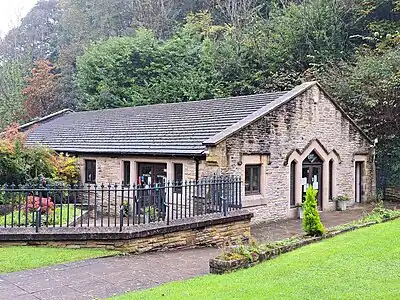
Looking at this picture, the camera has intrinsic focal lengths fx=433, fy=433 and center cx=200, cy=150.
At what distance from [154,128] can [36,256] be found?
12847 mm

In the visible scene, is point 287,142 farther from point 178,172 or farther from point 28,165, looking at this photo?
point 28,165

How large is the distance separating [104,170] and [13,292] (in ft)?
45.9

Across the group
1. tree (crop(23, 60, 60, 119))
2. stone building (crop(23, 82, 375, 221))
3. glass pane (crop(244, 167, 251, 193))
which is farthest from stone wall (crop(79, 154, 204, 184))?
tree (crop(23, 60, 60, 119))

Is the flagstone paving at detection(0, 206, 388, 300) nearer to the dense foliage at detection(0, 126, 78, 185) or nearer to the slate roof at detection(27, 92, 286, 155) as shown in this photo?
the slate roof at detection(27, 92, 286, 155)

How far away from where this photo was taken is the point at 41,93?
1674 inches

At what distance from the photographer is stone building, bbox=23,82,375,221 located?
55.0ft

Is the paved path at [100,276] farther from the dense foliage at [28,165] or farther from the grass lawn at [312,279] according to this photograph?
the dense foliage at [28,165]

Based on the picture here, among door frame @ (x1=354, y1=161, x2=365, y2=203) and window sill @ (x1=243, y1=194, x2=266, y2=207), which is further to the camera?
door frame @ (x1=354, y1=161, x2=365, y2=203)

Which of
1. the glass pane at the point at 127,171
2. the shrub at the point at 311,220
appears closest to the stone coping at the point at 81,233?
the shrub at the point at 311,220

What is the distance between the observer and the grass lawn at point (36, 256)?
8531 mm

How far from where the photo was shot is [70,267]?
8562 millimetres

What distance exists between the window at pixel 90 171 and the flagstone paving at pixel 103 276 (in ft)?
40.3

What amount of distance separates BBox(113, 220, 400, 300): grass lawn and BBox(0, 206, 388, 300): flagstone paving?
2.12ft

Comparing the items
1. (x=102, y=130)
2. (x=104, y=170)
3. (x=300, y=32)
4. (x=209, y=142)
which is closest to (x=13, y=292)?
(x=209, y=142)
